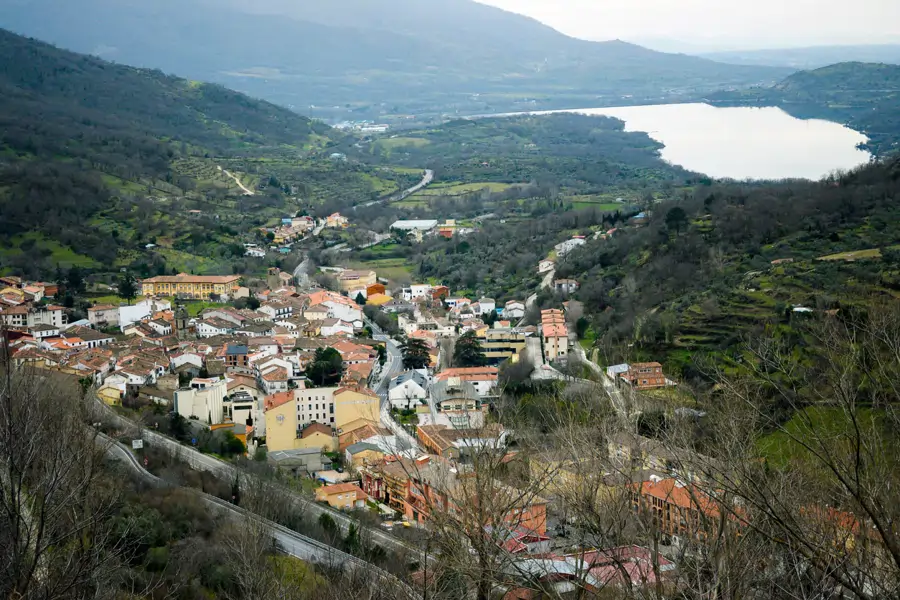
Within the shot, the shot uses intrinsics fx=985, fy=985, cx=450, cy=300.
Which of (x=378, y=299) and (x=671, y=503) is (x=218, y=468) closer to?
(x=671, y=503)

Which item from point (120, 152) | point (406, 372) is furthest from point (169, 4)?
point (406, 372)

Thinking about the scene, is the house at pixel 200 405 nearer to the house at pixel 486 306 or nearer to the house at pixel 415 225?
the house at pixel 486 306

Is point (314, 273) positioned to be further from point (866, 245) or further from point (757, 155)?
point (757, 155)

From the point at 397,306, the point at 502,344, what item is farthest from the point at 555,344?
the point at 397,306

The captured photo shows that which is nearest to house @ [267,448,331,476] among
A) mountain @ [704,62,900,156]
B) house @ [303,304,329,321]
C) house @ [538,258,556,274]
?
house @ [303,304,329,321]

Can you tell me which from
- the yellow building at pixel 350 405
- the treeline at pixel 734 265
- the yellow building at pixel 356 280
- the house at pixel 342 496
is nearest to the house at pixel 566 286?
the treeline at pixel 734 265

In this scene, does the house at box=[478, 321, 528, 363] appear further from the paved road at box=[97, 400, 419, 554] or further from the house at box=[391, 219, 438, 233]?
the house at box=[391, 219, 438, 233]
